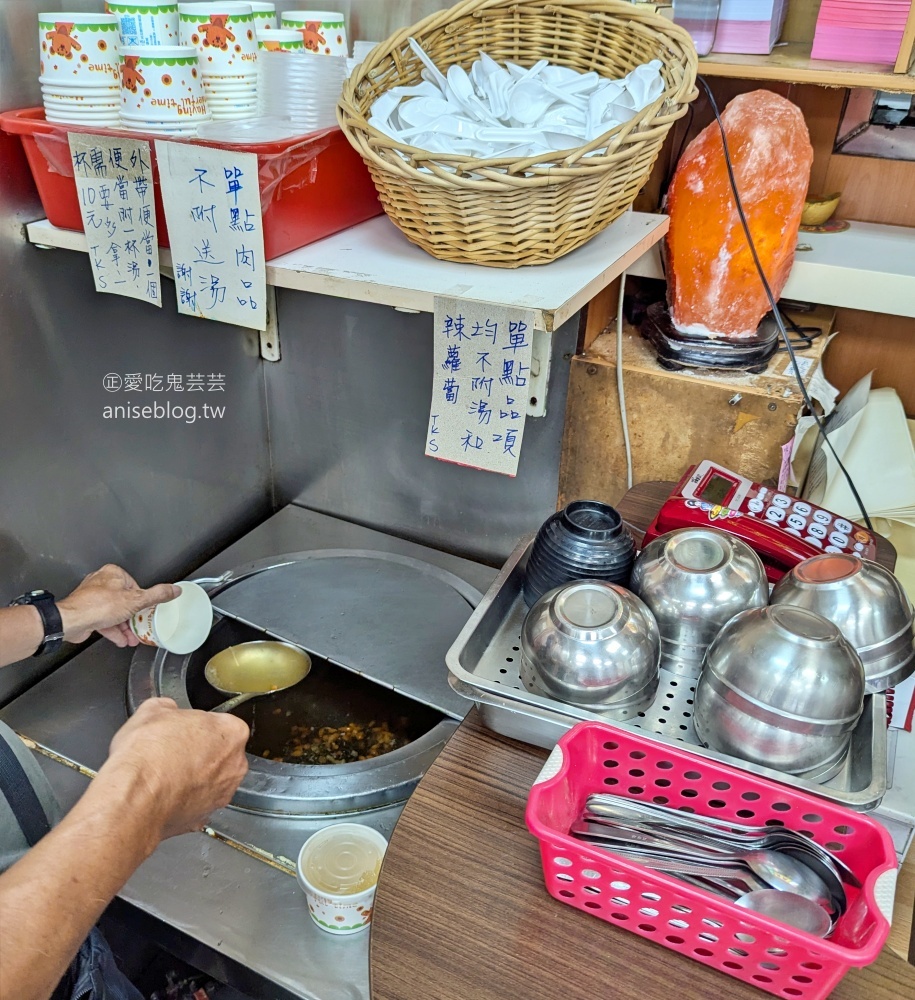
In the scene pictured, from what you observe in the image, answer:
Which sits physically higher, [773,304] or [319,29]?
[319,29]

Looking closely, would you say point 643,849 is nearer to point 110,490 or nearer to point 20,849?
point 20,849

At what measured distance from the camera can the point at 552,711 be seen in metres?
0.76

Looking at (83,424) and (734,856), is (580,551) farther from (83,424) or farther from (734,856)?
(83,424)

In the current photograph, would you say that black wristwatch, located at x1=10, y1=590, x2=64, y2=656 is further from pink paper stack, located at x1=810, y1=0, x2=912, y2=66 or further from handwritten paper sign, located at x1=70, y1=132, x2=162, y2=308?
pink paper stack, located at x1=810, y1=0, x2=912, y2=66

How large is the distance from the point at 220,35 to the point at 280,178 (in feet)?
0.71

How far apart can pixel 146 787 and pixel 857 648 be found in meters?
0.68

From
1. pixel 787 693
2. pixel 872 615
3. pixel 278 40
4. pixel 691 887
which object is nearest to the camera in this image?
pixel 691 887

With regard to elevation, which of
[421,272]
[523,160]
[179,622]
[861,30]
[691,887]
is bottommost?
[179,622]

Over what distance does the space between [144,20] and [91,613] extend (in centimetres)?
74

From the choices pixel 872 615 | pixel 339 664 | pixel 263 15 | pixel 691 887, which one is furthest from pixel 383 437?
pixel 691 887

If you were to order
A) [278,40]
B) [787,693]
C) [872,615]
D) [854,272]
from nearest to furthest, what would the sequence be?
[787,693]
[872,615]
[278,40]
[854,272]

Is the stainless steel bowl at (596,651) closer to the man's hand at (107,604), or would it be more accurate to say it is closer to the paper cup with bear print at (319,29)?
the man's hand at (107,604)

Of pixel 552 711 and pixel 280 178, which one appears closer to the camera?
pixel 552 711

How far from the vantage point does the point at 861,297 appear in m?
1.25
